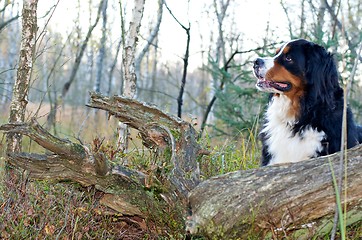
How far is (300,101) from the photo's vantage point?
390cm

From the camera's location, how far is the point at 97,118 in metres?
11.2

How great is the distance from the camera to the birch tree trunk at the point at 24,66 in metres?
3.98

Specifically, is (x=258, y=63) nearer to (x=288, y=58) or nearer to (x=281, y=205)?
(x=288, y=58)

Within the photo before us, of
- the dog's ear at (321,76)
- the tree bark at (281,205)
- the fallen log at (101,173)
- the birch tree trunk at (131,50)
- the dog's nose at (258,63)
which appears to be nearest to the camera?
the tree bark at (281,205)

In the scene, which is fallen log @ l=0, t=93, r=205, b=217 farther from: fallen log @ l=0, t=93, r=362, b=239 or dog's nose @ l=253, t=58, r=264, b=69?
dog's nose @ l=253, t=58, r=264, b=69

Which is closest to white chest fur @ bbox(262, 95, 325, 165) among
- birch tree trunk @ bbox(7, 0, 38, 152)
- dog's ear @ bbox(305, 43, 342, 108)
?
dog's ear @ bbox(305, 43, 342, 108)

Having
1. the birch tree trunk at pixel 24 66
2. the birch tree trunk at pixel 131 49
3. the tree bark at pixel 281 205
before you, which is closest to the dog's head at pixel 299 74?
the tree bark at pixel 281 205

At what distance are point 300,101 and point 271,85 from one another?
0.95 feet

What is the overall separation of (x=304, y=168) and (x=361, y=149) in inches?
14.8

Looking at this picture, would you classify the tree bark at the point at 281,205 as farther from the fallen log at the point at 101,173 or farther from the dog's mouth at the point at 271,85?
the dog's mouth at the point at 271,85

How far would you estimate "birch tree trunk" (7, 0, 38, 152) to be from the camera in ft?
13.0

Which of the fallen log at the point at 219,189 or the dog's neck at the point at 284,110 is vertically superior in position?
the dog's neck at the point at 284,110

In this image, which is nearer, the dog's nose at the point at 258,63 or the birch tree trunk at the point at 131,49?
the dog's nose at the point at 258,63

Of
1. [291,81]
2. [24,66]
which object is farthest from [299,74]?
[24,66]
